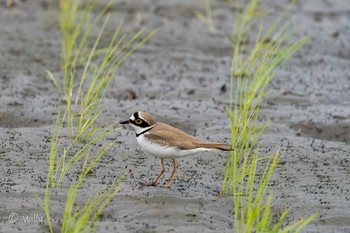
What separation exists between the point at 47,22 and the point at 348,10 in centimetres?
496

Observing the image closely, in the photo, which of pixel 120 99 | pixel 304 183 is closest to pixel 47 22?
pixel 120 99

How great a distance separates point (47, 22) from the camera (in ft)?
35.7

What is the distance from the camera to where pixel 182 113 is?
7.57 metres

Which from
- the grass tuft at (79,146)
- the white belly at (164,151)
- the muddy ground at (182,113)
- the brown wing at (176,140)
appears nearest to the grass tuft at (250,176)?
the muddy ground at (182,113)

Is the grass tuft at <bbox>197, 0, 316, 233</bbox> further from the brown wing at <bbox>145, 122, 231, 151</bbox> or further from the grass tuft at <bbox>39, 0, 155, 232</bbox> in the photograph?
the grass tuft at <bbox>39, 0, 155, 232</bbox>

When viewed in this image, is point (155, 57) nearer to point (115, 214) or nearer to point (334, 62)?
point (334, 62)

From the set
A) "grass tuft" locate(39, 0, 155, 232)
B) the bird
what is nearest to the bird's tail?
the bird

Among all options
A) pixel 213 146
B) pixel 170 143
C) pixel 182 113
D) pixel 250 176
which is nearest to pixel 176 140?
pixel 170 143

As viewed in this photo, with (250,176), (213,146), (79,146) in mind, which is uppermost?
(213,146)

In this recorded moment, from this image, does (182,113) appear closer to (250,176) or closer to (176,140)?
(176,140)

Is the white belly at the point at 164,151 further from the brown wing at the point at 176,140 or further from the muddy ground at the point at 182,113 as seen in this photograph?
the muddy ground at the point at 182,113

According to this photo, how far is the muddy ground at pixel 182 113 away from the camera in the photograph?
16.9 ft

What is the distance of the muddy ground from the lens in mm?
5141

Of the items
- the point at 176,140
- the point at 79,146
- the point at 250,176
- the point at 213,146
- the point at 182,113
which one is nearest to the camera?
the point at 250,176
